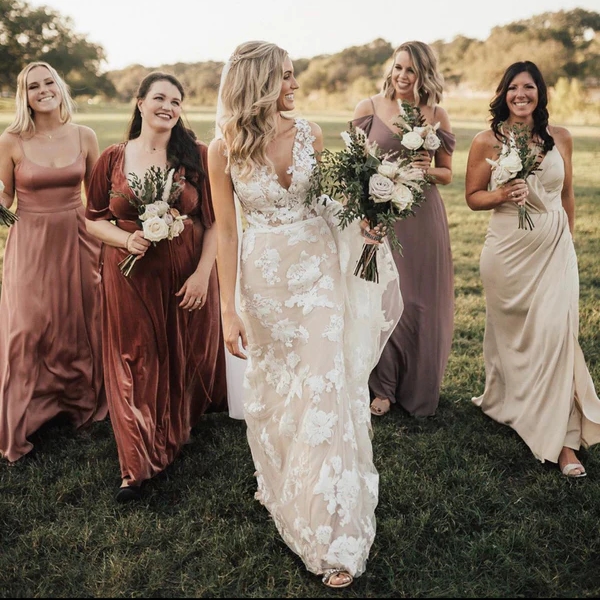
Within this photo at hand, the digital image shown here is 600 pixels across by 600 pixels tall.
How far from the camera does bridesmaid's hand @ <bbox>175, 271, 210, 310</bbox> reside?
475cm

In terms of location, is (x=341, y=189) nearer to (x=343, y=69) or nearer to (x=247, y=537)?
(x=247, y=537)

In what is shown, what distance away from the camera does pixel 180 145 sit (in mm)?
4785

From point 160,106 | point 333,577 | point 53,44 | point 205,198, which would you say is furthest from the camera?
point 53,44

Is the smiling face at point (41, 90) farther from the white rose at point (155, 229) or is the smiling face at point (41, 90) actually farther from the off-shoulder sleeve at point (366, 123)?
the off-shoulder sleeve at point (366, 123)

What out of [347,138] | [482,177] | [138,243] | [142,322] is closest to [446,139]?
[482,177]

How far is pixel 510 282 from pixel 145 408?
2.70m

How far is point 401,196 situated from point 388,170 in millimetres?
150

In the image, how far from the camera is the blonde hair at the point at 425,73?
549 centimetres

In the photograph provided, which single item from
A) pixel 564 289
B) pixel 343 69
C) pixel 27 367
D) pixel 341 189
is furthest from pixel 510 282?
pixel 343 69

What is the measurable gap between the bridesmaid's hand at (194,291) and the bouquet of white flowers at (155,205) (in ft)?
1.21

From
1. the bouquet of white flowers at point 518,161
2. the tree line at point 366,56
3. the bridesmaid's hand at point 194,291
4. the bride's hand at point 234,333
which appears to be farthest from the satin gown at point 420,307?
the tree line at point 366,56

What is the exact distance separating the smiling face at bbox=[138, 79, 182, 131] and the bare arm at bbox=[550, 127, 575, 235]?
8.74ft

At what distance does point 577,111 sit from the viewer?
2511cm

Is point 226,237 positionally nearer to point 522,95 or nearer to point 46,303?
point 46,303
